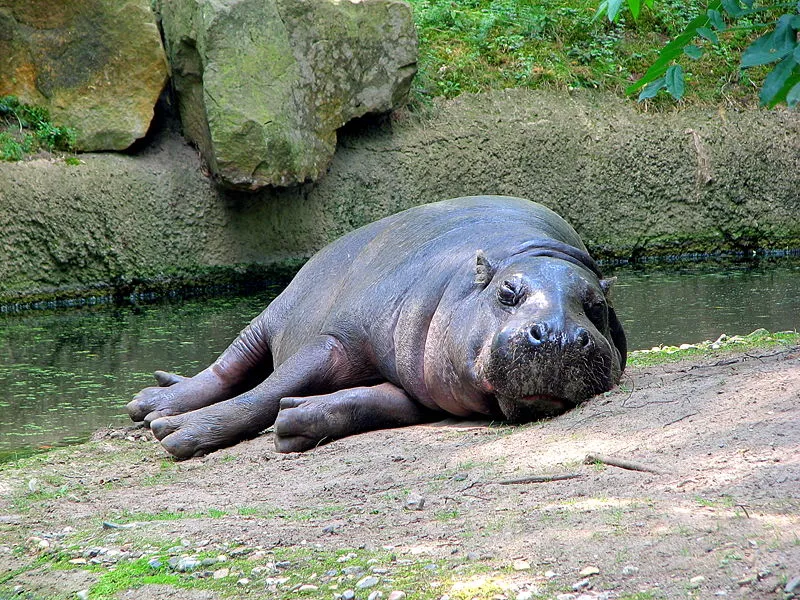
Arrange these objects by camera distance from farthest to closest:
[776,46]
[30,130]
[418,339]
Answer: [30,130] → [418,339] → [776,46]

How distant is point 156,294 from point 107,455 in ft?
18.8

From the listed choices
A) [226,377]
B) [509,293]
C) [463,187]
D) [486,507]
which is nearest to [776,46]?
[486,507]

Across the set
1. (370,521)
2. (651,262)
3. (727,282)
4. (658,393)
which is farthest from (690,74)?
(370,521)

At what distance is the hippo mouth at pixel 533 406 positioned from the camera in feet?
14.9

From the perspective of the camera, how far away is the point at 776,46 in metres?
3.25

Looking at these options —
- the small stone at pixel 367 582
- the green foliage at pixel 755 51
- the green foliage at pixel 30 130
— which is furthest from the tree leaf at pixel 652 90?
the green foliage at pixel 30 130

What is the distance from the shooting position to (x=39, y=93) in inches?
431

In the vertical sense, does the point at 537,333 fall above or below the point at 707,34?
below

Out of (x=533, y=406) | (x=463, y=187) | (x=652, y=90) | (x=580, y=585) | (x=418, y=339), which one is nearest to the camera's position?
(x=580, y=585)

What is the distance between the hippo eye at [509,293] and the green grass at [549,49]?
26.1 feet

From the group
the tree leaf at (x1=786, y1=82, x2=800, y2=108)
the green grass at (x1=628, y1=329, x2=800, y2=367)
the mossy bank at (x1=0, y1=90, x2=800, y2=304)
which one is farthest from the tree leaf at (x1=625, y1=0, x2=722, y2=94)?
the mossy bank at (x1=0, y1=90, x2=800, y2=304)

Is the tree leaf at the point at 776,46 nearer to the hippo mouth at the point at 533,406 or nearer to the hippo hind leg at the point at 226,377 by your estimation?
the hippo mouth at the point at 533,406

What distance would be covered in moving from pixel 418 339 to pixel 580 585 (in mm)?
2669

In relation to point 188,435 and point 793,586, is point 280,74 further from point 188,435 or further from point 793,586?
point 793,586
